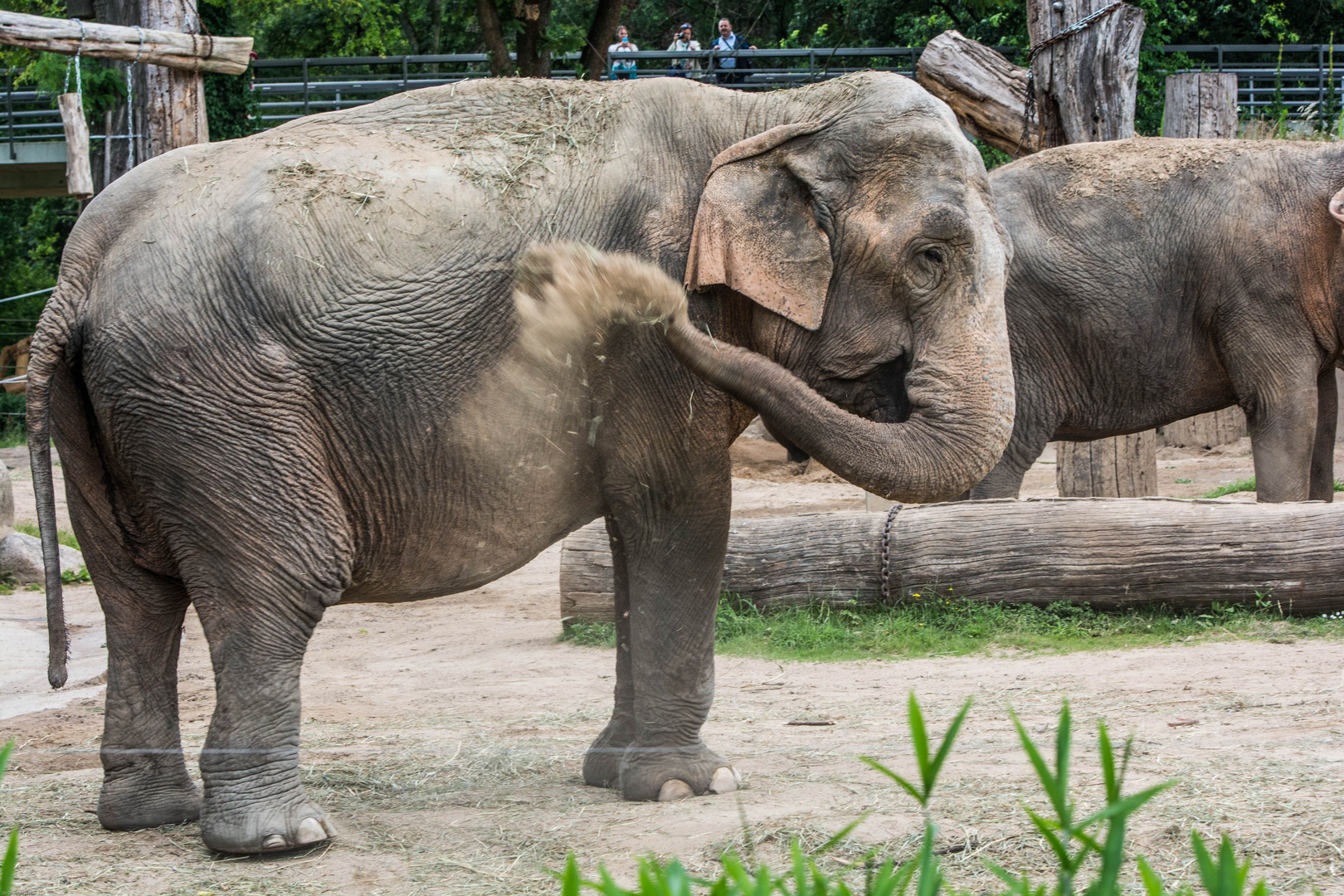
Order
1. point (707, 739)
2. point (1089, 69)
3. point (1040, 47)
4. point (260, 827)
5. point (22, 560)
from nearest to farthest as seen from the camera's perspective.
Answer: point (260, 827) < point (707, 739) < point (1089, 69) < point (1040, 47) < point (22, 560)

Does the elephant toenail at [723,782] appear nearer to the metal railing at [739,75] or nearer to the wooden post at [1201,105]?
the wooden post at [1201,105]

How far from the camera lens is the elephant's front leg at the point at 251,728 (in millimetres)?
3693

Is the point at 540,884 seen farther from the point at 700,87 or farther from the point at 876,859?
the point at 700,87

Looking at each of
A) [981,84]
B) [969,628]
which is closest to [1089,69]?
[981,84]

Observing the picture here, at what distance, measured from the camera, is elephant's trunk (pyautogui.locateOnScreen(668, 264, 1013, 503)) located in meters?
3.70

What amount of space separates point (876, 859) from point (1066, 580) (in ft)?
11.8

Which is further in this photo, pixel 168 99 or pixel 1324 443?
pixel 168 99

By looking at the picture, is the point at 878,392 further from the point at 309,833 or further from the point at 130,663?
the point at 130,663

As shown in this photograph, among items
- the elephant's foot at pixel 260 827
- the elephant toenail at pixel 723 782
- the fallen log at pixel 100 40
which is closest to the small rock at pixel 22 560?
the fallen log at pixel 100 40

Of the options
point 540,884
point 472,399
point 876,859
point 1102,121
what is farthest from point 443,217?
point 1102,121

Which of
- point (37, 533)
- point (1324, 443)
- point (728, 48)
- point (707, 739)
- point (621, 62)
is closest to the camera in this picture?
point (707, 739)

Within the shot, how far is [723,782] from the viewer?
13.7 ft

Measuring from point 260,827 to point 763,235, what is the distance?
2140 mm

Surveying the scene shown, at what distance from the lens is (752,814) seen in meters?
3.83
